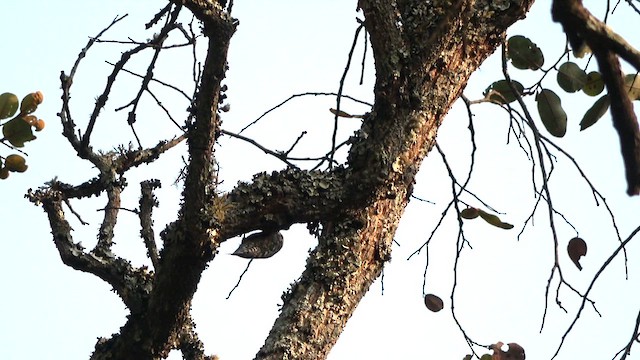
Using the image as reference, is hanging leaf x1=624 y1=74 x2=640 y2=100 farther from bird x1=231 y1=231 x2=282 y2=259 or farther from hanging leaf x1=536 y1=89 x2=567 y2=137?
bird x1=231 y1=231 x2=282 y2=259

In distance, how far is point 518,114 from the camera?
1909mm

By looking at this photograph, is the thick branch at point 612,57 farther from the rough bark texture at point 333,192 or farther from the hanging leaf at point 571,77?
the hanging leaf at point 571,77

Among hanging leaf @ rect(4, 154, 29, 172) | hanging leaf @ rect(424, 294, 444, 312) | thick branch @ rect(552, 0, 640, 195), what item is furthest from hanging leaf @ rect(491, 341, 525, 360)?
thick branch @ rect(552, 0, 640, 195)

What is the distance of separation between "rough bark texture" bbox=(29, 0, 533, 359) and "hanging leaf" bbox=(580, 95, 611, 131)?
1.06 feet

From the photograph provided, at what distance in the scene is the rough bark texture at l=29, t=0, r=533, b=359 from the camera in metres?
1.48

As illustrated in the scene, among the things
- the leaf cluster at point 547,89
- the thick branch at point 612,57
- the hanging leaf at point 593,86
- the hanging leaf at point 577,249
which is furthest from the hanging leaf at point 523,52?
the thick branch at point 612,57

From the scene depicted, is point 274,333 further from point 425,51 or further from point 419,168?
point 425,51

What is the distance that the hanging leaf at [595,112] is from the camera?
188cm

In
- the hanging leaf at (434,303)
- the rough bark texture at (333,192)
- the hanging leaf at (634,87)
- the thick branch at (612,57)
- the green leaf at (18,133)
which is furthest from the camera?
the hanging leaf at (434,303)

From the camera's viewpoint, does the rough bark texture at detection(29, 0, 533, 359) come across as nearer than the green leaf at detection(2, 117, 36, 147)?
Yes

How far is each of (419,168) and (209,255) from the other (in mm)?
394

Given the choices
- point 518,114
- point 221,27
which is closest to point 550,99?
point 518,114

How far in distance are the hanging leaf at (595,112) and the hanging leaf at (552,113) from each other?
0.04 metres

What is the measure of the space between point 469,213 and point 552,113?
Answer: 27cm
